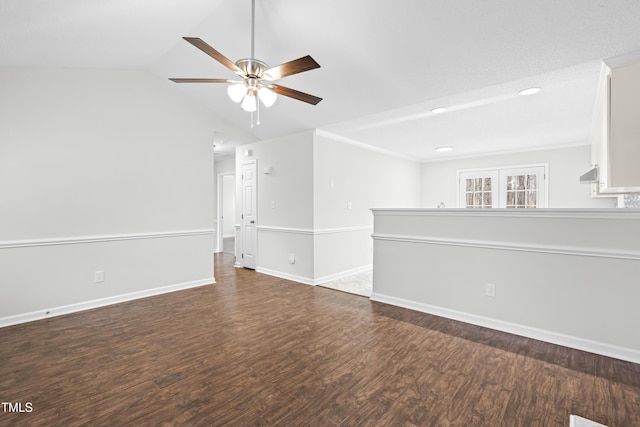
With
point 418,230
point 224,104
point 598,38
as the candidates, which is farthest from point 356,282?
point 598,38

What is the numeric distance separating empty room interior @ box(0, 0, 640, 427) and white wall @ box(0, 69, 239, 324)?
23mm

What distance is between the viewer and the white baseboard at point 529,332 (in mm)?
2471

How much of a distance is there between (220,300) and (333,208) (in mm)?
2305

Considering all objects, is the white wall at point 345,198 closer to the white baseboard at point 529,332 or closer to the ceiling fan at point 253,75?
the white baseboard at point 529,332

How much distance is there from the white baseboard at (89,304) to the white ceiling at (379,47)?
8.92 ft

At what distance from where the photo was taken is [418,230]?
364cm

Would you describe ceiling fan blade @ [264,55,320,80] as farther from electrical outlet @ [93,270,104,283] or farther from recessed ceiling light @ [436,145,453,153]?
recessed ceiling light @ [436,145,453,153]

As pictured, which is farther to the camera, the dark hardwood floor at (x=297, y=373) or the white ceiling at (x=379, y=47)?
the white ceiling at (x=379, y=47)

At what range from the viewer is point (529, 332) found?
113 inches

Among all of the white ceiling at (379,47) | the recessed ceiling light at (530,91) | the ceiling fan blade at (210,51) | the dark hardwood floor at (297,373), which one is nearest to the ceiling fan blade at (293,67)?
the ceiling fan blade at (210,51)

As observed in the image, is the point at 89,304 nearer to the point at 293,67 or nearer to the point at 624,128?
the point at 293,67

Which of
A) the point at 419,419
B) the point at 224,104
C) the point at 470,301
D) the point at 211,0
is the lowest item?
the point at 419,419

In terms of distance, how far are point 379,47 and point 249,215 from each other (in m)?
3.95

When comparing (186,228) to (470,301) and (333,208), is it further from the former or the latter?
(470,301)
